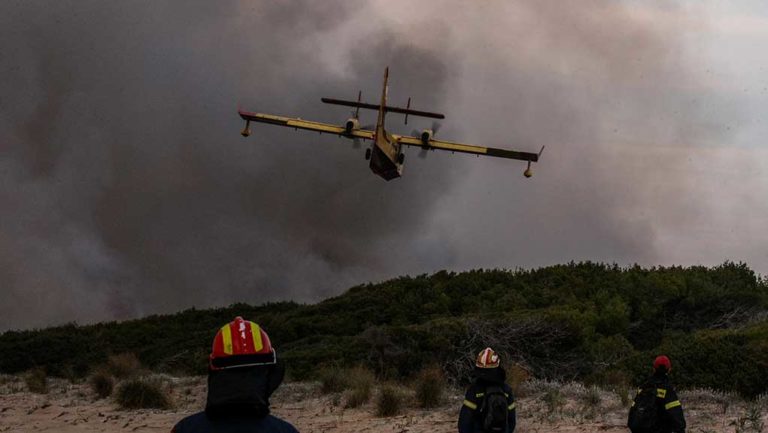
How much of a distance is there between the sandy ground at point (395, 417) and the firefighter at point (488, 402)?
24.0ft

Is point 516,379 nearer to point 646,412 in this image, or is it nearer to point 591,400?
point 591,400

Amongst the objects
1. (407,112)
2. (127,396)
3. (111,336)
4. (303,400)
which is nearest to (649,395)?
(303,400)

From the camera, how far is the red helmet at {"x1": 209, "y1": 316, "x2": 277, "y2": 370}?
10.5 ft

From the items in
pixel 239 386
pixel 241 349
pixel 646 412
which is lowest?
pixel 646 412

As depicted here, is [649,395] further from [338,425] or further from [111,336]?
[111,336]

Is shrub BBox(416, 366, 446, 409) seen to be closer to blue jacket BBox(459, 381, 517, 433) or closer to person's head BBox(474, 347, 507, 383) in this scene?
blue jacket BBox(459, 381, 517, 433)

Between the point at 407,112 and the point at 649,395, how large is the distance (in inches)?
1146

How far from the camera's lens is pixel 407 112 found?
37.2 meters

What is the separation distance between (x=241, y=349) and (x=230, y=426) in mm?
303

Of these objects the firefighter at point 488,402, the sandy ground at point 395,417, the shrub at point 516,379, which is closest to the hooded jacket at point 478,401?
the firefighter at point 488,402

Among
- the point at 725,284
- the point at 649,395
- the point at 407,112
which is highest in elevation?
the point at 407,112

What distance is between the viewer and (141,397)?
19.1m

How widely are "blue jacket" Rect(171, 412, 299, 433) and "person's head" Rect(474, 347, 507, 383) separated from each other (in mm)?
5242

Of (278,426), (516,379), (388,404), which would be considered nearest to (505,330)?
(516,379)
